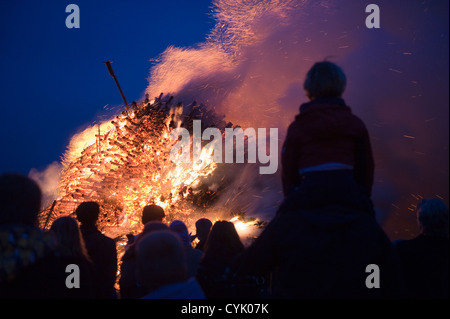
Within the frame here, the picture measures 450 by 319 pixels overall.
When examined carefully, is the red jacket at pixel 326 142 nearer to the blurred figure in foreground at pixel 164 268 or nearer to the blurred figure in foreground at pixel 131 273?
the blurred figure in foreground at pixel 164 268

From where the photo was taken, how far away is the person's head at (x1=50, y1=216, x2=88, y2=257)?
257 centimetres

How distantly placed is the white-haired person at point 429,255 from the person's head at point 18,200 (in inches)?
101

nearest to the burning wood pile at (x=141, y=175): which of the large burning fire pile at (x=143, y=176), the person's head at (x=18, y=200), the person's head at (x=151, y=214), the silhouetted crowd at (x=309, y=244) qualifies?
the large burning fire pile at (x=143, y=176)

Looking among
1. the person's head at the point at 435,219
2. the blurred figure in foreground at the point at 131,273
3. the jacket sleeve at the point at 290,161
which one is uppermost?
the jacket sleeve at the point at 290,161

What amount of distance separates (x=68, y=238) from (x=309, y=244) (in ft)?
5.68

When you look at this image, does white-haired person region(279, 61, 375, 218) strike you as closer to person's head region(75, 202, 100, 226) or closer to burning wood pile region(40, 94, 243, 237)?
person's head region(75, 202, 100, 226)

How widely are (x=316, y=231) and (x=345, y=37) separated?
5.48 metres

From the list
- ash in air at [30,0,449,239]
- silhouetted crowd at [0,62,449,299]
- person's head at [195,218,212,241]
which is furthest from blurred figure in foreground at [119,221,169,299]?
ash in air at [30,0,449,239]

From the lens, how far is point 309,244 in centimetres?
206

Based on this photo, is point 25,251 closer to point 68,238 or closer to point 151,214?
point 68,238

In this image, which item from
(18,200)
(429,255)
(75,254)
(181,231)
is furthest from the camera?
(181,231)

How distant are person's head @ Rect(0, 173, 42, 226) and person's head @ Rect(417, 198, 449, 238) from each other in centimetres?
272

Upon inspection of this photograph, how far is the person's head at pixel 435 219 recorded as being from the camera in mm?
2836

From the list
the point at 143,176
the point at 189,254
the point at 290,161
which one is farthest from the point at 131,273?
the point at 143,176
